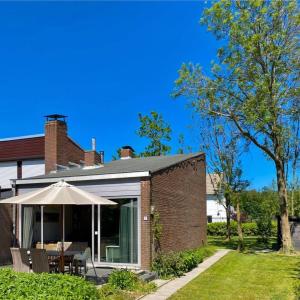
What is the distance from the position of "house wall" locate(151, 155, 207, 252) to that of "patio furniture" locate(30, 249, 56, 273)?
497cm

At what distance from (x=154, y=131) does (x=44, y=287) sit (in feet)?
103

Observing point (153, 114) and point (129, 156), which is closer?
point (129, 156)

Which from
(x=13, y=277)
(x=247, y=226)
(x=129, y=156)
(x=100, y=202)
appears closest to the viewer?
(x=13, y=277)

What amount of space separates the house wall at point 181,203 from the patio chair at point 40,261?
497 centimetres

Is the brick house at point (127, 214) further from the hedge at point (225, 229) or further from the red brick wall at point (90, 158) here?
the hedge at point (225, 229)

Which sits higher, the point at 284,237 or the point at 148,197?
the point at 148,197

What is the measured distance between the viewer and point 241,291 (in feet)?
38.3

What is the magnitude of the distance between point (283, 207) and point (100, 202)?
41.5ft

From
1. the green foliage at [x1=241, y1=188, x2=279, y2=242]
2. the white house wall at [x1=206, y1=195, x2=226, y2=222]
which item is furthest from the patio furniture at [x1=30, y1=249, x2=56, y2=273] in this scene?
the white house wall at [x1=206, y1=195, x2=226, y2=222]

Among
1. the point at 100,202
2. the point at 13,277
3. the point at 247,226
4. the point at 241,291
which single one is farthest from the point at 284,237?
the point at 247,226

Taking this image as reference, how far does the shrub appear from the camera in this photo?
37.6 feet

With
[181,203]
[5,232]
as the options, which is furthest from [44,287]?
[181,203]

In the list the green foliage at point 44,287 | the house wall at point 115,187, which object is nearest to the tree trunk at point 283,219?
the house wall at point 115,187

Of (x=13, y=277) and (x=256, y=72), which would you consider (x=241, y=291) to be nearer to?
(x=13, y=277)
